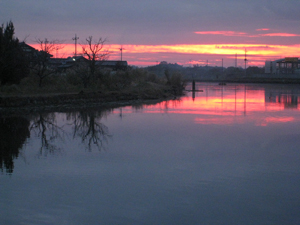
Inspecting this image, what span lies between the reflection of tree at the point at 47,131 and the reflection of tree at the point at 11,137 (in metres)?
0.46

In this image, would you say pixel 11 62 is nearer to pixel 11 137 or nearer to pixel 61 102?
pixel 61 102

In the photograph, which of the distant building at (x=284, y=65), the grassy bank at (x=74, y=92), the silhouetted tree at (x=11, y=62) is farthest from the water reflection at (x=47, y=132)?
the distant building at (x=284, y=65)

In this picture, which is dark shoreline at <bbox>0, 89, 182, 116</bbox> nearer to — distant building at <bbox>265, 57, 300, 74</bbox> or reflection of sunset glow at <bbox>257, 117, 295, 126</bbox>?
reflection of sunset glow at <bbox>257, 117, 295, 126</bbox>

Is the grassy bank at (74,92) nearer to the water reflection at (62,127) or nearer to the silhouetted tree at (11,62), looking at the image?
the silhouetted tree at (11,62)

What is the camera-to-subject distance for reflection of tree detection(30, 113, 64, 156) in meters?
11.7

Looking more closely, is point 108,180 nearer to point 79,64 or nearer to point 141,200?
point 141,200

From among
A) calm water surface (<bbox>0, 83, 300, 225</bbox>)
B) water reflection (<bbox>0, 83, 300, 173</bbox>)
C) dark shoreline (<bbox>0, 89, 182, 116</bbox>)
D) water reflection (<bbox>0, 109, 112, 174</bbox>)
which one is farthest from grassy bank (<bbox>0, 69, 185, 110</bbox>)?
calm water surface (<bbox>0, 83, 300, 225</bbox>)

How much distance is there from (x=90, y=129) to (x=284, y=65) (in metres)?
86.4

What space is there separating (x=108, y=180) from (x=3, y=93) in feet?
56.2

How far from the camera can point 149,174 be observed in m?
8.76

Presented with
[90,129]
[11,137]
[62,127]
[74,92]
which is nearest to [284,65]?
[74,92]

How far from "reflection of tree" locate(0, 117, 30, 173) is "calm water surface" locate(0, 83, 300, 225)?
0.03m

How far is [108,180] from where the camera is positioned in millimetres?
8258

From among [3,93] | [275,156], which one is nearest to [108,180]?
[275,156]
